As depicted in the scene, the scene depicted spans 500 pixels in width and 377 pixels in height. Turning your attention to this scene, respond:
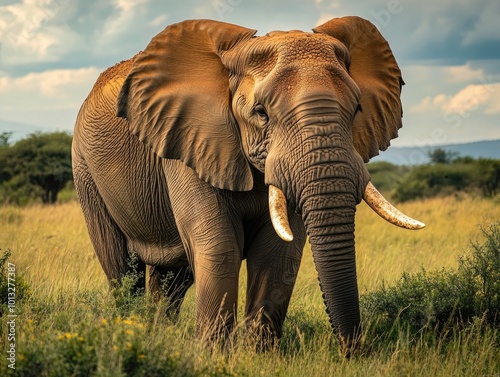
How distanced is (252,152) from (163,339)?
50.5 inches

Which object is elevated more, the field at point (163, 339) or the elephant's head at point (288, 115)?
the elephant's head at point (288, 115)

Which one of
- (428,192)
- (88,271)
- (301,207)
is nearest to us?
(301,207)

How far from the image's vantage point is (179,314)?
773 centimetres

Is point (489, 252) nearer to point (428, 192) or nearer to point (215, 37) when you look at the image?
point (215, 37)

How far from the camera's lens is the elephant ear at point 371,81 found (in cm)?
632

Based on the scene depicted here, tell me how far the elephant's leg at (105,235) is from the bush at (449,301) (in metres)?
1.97

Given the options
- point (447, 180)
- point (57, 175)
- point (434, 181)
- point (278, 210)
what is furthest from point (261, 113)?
point (434, 181)

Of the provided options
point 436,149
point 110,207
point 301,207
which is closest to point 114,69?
point 110,207

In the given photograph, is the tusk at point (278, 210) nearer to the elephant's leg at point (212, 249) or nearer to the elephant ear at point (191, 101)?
the elephant ear at point (191, 101)

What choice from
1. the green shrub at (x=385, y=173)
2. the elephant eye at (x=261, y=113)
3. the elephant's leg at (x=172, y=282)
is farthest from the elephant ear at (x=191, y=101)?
the green shrub at (x=385, y=173)

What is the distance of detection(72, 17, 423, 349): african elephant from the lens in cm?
535

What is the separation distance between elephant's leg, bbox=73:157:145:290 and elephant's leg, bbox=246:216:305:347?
Answer: 1.58 metres

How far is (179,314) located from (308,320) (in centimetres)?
103

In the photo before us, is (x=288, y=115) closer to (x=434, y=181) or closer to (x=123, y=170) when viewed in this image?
(x=123, y=170)
